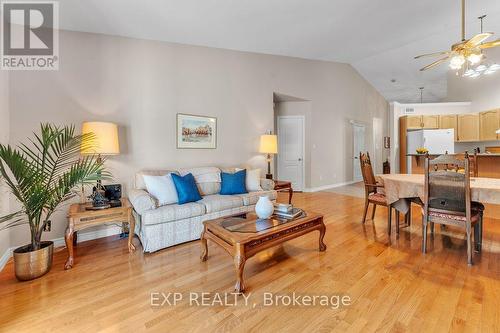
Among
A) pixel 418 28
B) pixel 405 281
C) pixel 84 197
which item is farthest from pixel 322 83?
pixel 84 197

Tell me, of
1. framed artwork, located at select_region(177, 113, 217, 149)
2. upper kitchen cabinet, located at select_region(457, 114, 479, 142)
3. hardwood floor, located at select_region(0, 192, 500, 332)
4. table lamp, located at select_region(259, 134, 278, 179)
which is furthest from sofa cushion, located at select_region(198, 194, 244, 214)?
upper kitchen cabinet, located at select_region(457, 114, 479, 142)

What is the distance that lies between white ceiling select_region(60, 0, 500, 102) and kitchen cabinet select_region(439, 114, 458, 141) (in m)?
2.18

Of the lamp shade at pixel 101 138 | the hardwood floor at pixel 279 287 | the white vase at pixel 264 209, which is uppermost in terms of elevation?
the lamp shade at pixel 101 138

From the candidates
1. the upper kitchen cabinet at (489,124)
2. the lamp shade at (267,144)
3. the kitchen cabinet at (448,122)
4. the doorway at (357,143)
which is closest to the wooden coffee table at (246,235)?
the lamp shade at (267,144)

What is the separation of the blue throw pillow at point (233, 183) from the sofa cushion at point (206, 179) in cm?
10

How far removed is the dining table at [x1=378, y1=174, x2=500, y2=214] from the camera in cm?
213

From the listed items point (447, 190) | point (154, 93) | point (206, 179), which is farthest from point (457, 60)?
point (154, 93)

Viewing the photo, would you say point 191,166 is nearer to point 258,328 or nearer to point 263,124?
point 263,124

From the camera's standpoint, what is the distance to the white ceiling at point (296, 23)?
108 inches

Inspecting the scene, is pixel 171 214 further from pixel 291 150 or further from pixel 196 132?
pixel 291 150

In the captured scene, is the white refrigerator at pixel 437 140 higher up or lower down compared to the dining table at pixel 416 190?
higher up

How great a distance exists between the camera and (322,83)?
6.14m

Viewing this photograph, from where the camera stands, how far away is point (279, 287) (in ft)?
6.09

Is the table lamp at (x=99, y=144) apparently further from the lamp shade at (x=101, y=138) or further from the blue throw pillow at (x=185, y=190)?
the blue throw pillow at (x=185, y=190)
